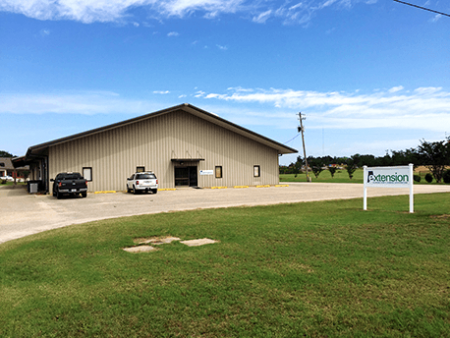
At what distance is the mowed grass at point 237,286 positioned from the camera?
3.74 meters

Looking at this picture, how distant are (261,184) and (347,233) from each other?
3187 cm

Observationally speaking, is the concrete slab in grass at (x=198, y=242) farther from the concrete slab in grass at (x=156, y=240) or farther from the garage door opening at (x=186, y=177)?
the garage door opening at (x=186, y=177)

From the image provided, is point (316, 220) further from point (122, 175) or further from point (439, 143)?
point (439, 143)

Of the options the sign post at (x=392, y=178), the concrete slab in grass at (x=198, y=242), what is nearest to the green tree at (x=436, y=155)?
the sign post at (x=392, y=178)

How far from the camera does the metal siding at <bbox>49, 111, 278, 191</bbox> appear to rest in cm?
3180

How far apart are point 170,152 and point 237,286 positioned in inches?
1233

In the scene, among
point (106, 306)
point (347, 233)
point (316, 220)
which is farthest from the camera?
point (316, 220)

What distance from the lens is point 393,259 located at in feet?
19.5

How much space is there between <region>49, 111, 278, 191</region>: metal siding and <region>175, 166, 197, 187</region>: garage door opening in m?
0.72

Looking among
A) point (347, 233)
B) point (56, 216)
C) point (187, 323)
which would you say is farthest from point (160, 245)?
point (56, 216)

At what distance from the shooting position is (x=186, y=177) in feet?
121

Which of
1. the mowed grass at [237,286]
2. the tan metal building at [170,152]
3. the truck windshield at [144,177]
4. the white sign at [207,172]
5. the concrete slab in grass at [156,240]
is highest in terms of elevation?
the tan metal building at [170,152]

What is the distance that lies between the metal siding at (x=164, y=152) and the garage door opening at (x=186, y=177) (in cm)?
72

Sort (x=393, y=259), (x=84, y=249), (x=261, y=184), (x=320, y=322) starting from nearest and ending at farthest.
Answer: (x=320, y=322) < (x=393, y=259) < (x=84, y=249) < (x=261, y=184)
